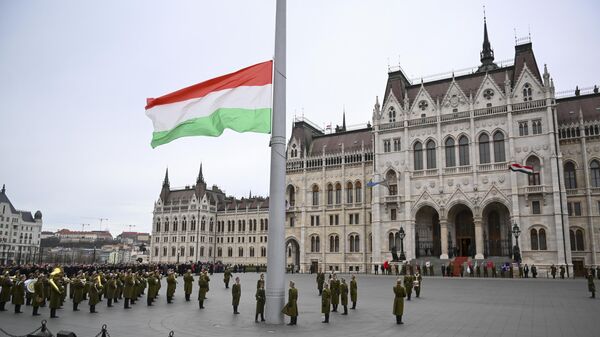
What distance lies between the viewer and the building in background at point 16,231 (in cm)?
12238

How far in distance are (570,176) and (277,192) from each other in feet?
146

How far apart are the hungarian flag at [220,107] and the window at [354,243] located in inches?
1905

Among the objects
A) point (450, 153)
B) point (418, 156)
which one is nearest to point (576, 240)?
point (450, 153)

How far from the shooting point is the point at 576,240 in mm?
45719

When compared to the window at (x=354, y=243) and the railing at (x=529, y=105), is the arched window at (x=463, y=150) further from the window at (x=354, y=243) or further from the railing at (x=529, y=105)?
the window at (x=354, y=243)

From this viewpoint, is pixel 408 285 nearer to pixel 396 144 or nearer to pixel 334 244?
pixel 396 144

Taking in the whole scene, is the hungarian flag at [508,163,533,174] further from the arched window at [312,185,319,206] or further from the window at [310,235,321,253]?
the window at [310,235,321,253]

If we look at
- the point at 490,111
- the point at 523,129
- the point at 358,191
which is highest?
the point at 490,111

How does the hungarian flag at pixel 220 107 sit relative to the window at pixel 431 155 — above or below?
below

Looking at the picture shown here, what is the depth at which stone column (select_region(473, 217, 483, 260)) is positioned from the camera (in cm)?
4617

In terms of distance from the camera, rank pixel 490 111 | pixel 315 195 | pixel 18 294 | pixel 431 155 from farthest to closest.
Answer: pixel 315 195 → pixel 431 155 → pixel 490 111 → pixel 18 294

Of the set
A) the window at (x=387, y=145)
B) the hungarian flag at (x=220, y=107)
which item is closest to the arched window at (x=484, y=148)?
the window at (x=387, y=145)

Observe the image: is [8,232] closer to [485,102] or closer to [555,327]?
[485,102]

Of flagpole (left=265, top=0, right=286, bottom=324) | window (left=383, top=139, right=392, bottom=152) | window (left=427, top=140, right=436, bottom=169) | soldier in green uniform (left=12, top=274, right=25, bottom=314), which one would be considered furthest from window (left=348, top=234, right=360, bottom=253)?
flagpole (left=265, top=0, right=286, bottom=324)
